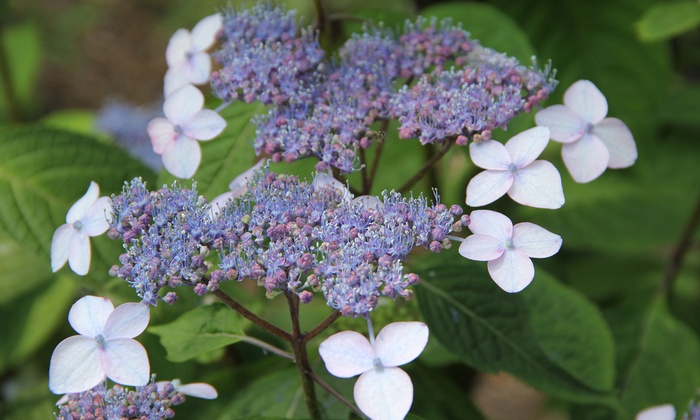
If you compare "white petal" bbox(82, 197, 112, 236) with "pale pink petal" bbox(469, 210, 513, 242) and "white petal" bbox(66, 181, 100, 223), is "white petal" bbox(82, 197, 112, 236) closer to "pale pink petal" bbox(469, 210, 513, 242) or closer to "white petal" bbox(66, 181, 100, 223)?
"white petal" bbox(66, 181, 100, 223)

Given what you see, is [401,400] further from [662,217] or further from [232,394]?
[662,217]

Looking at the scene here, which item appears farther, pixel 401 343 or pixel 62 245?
pixel 62 245

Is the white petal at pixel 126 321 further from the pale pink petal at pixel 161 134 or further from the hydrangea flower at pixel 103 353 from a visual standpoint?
the pale pink petal at pixel 161 134

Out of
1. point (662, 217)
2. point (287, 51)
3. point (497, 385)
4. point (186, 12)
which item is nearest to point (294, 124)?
point (287, 51)

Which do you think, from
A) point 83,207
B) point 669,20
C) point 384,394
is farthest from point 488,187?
point 669,20

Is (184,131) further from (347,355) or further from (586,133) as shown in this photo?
(586,133)

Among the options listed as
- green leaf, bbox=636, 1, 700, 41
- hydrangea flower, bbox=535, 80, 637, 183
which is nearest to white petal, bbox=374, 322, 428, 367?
hydrangea flower, bbox=535, 80, 637, 183
